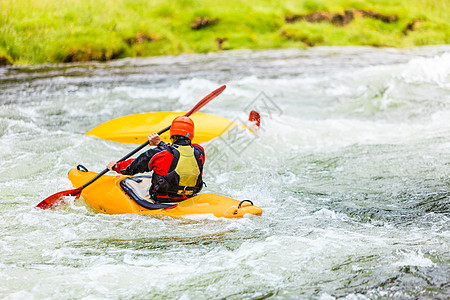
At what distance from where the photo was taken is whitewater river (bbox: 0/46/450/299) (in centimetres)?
339

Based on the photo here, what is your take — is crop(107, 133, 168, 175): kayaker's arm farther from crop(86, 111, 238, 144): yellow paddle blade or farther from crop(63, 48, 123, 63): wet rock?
crop(63, 48, 123, 63): wet rock

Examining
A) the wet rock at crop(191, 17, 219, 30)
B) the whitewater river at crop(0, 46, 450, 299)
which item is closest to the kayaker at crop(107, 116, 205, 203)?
the whitewater river at crop(0, 46, 450, 299)

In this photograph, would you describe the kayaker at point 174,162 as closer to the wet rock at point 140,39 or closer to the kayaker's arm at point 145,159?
the kayaker's arm at point 145,159

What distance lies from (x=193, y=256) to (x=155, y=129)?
3.52 meters

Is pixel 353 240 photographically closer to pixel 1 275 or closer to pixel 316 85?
pixel 1 275

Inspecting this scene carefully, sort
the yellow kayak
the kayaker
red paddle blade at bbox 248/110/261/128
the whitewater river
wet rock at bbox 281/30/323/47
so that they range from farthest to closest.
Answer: wet rock at bbox 281/30/323/47 → red paddle blade at bbox 248/110/261/128 → the yellow kayak → the kayaker → the whitewater river

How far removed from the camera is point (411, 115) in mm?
9133

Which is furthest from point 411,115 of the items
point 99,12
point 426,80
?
point 99,12

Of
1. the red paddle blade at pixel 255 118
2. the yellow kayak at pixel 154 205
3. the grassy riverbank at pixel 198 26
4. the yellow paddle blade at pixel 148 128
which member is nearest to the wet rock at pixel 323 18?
the grassy riverbank at pixel 198 26

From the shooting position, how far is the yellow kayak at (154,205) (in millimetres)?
4465

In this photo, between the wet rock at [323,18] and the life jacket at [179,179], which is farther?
the wet rock at [323,18]

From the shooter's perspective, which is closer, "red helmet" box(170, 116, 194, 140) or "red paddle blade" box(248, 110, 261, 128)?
"red helmet" box(170, 116, 194, 140)

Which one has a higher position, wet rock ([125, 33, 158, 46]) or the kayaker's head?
the kayaker's head

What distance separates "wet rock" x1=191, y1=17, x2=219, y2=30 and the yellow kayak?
13944mm
